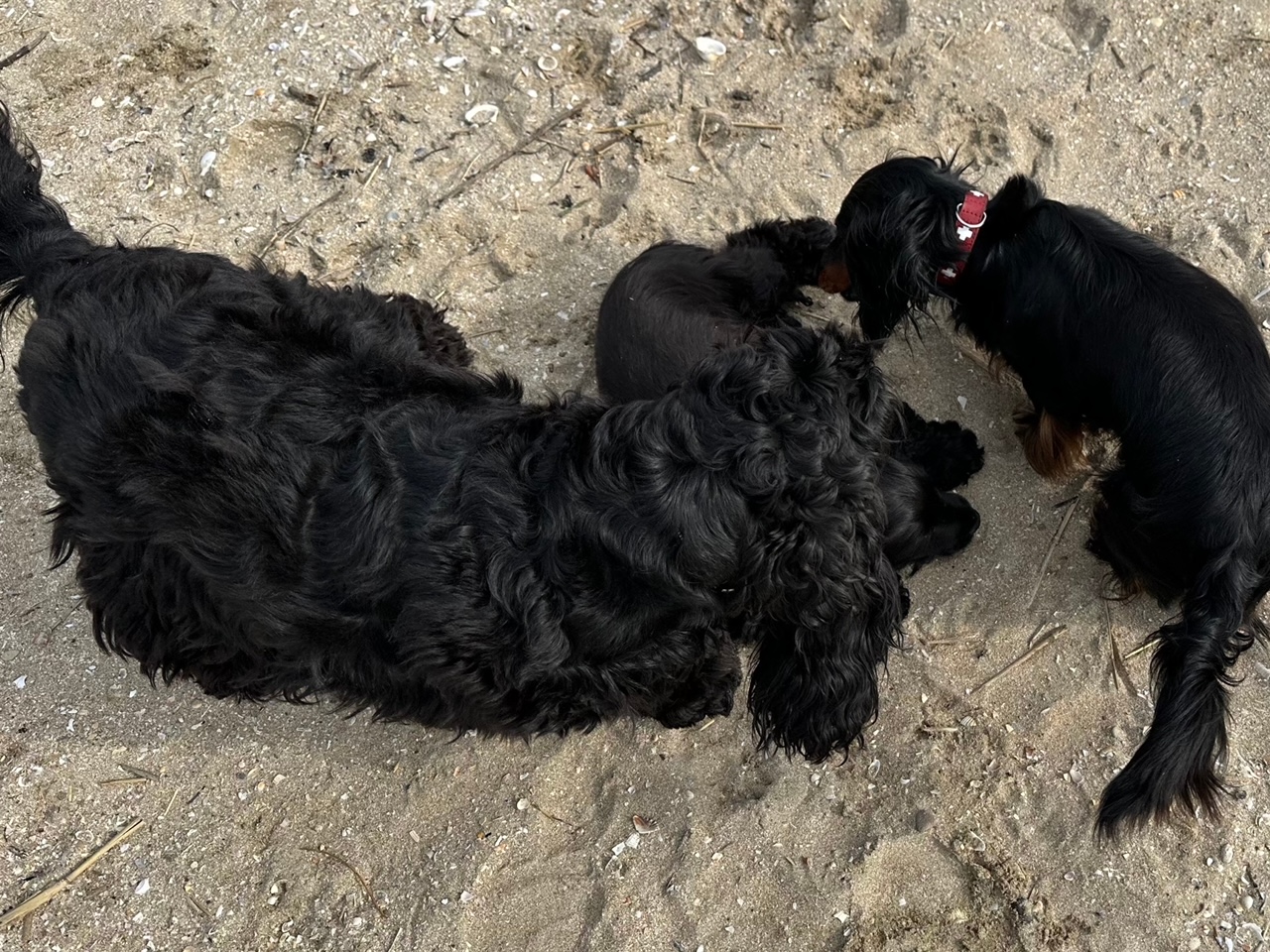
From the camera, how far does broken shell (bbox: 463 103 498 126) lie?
4129 millimetres

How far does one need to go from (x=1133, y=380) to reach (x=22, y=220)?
3.32 m

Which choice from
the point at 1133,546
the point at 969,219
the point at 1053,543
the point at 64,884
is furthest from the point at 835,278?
Result: the point at 64,884

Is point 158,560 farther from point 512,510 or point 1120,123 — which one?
point 1120,123

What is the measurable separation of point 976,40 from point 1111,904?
338cm

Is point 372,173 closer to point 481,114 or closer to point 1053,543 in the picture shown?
point 481,114

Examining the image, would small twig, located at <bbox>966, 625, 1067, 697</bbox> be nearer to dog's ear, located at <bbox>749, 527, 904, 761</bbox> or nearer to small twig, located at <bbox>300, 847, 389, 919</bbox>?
dog's ear, located at <bbox>749, 527, 904, 761</bbox>

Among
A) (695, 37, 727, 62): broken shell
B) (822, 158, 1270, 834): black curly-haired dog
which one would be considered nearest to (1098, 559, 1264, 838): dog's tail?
(822, 158, 1270, 834): black curly-haired dog

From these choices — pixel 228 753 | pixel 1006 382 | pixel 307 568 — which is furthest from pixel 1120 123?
pixel 228 753

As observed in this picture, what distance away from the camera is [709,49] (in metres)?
4.15

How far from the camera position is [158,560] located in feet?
7.95

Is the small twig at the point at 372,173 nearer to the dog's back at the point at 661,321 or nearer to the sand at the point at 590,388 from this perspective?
the sand at the point at 590,388

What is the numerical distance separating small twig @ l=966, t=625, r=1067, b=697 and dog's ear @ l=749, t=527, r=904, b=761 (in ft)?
2.61

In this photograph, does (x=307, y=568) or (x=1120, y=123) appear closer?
(x=307, y=568)

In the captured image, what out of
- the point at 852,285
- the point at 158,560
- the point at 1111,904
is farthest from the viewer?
the point at 852,285
